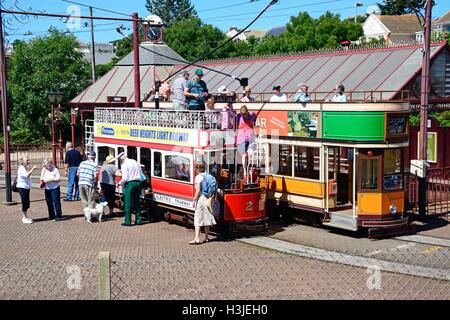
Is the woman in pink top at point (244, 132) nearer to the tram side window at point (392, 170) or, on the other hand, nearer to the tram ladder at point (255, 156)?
the tram ladder at point (255, 156)

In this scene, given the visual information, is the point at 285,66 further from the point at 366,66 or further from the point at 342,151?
the point at 342,151

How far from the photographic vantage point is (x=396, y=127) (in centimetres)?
1398

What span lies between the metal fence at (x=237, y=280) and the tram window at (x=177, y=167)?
13.1 ft

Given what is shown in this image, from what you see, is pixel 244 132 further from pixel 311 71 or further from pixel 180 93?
pixel 311 71

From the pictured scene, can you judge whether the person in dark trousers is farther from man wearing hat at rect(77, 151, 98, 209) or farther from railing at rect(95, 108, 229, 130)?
man wearing hat at rect(77, 151, 98, 209)

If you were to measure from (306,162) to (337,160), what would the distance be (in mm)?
804

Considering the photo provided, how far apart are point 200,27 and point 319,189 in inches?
1698

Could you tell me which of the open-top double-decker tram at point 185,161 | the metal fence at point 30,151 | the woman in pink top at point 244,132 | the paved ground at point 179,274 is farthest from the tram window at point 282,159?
the metal fence at point 30,151

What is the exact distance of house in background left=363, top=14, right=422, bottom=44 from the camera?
8038 centimetres

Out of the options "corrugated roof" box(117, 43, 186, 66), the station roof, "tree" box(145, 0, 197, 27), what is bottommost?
the station roof

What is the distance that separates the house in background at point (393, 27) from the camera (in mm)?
80375

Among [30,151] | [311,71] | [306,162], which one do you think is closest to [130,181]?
[306,162]

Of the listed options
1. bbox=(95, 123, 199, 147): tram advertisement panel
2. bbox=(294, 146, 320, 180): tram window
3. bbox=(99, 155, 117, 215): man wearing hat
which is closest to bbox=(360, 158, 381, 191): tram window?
bbox=(294, 146, 320, 180): tram window

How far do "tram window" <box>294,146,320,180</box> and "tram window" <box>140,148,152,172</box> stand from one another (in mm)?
3827
